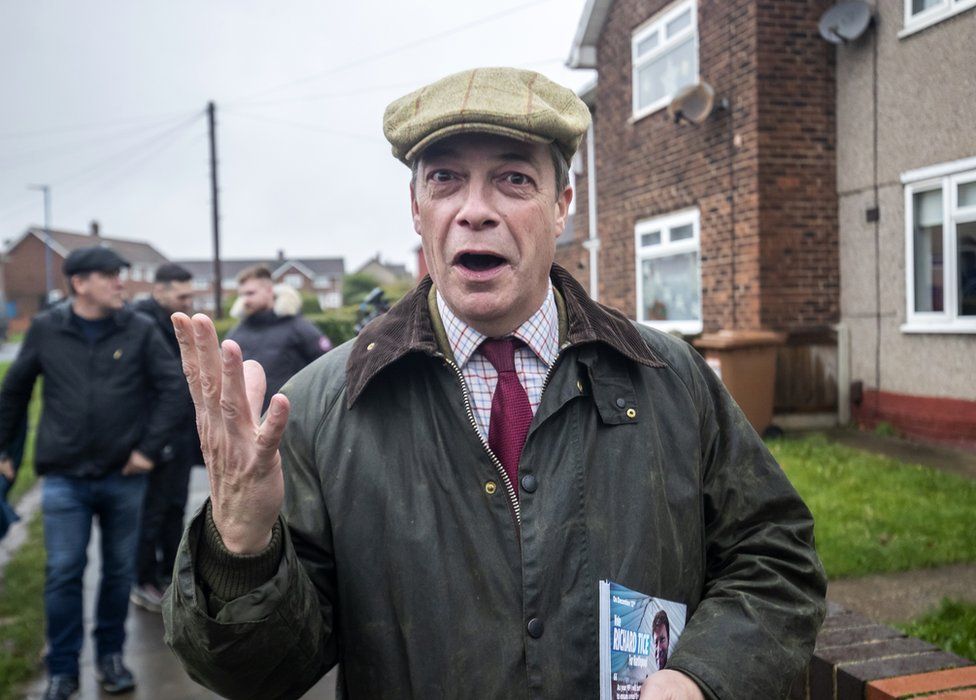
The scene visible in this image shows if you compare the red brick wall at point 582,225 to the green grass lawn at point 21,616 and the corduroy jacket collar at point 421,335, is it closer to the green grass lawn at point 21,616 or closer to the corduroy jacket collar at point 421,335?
the green grass lawn at point 21,616

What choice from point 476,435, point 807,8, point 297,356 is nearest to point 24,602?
point 297,356

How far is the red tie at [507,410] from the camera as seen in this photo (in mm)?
1733

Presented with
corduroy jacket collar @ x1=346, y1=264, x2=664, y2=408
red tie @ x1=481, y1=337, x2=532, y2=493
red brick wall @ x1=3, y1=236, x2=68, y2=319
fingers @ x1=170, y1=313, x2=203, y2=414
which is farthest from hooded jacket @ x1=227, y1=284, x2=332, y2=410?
red brick wall @ x1=3, y1=236, x2=68, y2=319

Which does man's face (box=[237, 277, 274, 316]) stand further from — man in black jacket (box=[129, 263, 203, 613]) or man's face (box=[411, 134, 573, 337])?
man's face (box=[411, 134, 573, 337])

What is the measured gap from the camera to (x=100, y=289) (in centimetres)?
432

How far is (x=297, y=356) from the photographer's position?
582 centimetres

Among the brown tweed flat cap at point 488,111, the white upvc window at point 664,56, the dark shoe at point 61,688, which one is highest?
the white upvc window at point 664,56

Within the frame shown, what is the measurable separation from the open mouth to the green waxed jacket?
16cm

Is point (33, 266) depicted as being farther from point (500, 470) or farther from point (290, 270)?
point (500, 470)

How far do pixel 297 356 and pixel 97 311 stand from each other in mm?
1606

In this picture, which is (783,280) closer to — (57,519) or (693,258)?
(693,258)

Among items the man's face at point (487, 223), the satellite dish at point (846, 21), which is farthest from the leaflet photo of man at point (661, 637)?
the satellite dish at point (846, 21)

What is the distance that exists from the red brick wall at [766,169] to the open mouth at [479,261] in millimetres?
8053

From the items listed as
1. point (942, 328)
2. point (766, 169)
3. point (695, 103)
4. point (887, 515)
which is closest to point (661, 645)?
point (887, 515)
